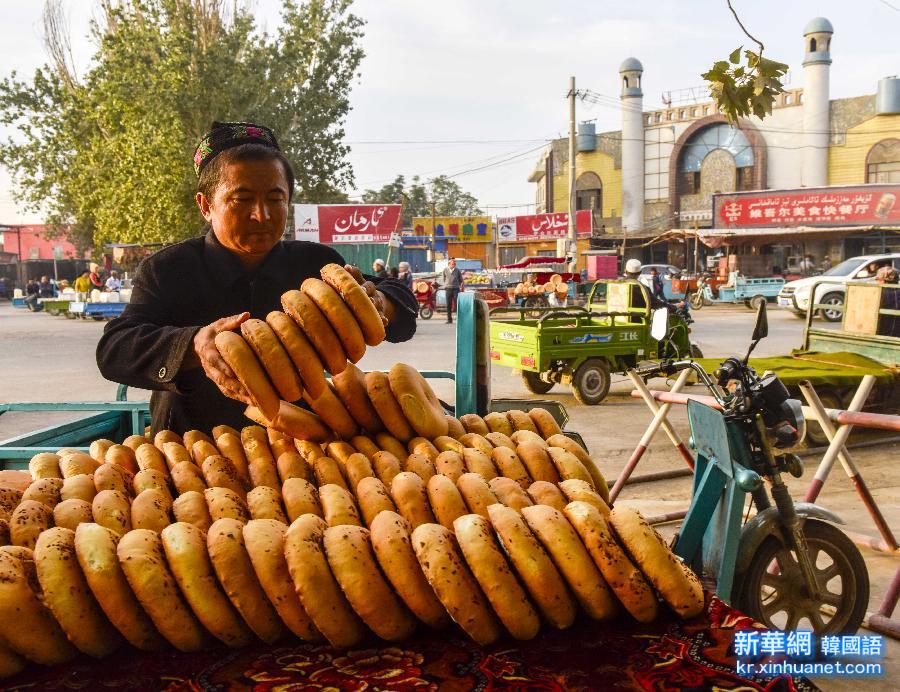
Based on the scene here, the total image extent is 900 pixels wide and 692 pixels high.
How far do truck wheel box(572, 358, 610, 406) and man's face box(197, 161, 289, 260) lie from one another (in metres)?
6.75

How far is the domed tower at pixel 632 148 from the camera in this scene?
3494cm

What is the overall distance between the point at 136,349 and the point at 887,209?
107ft

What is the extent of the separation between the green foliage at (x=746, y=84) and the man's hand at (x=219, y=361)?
231 centimetres

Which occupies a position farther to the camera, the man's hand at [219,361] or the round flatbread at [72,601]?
the man's hand at [219,361]

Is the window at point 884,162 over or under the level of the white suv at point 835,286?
over

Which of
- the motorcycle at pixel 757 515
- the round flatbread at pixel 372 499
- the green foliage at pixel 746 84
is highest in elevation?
the green foliage at pixel 746 84

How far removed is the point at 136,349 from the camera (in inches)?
81.2

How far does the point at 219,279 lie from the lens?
97.5 inches

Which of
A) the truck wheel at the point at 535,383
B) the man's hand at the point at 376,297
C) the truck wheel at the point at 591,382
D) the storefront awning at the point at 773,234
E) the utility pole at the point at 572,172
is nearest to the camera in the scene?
the man's hand at the point at 376,297

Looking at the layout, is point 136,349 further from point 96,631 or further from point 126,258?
point 126,258

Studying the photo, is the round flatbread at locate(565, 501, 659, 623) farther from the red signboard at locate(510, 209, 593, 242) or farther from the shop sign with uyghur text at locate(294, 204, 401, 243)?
the red signboard at locate(510, 209, 593, 242)

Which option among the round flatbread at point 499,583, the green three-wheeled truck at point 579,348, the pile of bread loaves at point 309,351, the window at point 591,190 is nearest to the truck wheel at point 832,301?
the green three-wheeled truck at point 579,348

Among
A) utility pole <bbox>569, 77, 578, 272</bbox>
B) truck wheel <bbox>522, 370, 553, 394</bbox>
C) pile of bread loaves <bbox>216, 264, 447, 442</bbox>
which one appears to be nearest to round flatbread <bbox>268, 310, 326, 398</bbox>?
pile of bread loaves <bbox>216, 264, 447, 442</bbox>

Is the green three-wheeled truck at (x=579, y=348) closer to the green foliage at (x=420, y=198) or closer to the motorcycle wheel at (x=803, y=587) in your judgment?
the motorcycle wheel at (x=803, y=587)
